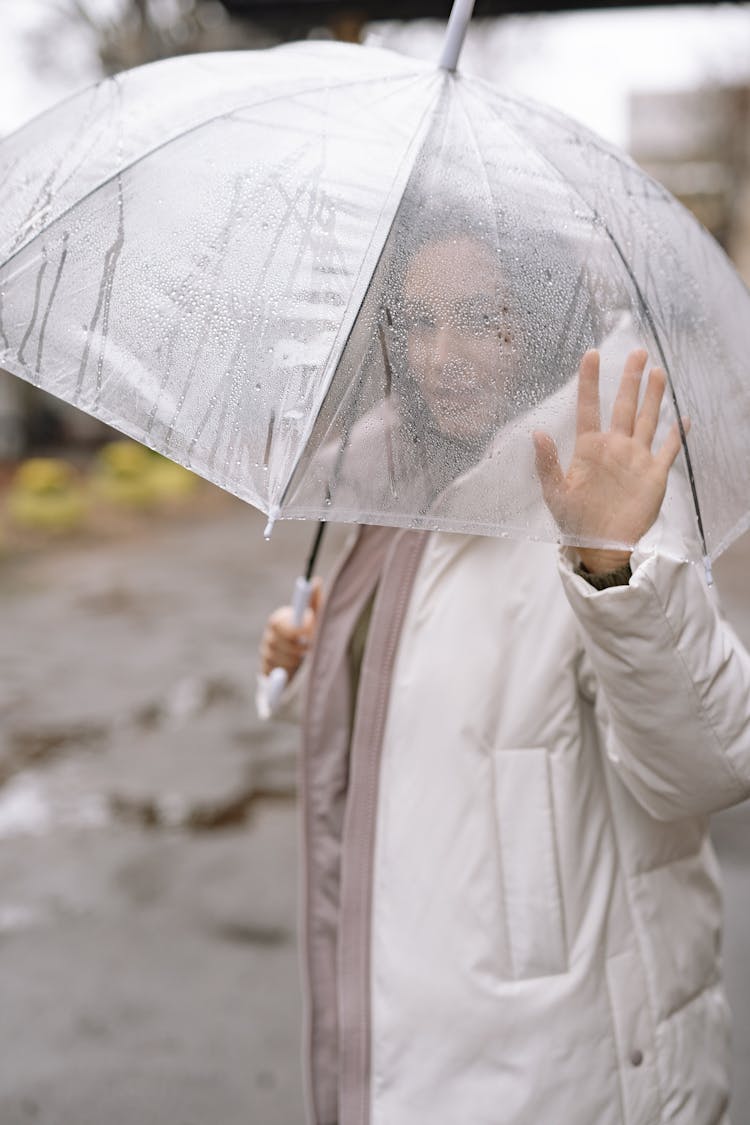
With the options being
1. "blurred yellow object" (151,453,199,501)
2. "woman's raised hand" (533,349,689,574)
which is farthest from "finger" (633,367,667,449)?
"blurred yellow object" (151,453,199,501)

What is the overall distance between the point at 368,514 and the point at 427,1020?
77cm

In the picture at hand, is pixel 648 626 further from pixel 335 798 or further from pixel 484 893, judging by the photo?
pixel 335 798

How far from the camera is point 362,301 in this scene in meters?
1.42

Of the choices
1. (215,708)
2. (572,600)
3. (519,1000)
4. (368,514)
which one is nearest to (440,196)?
(368,514)

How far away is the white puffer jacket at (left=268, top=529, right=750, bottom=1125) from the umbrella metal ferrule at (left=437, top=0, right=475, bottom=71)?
69 centimetres

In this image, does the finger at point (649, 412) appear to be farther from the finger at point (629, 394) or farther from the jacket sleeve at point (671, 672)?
the jacket sleeve at point (671, 672)

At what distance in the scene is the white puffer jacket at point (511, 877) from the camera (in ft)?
5.29

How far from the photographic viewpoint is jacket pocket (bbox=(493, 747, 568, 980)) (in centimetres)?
162

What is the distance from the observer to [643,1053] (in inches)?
64.0

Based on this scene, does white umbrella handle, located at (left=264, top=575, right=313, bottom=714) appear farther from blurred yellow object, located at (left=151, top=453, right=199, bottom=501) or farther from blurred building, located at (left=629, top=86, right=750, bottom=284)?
blurred building, located at (left=629, top=86, right=750, bottom=284)

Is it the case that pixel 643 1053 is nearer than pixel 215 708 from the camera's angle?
Yes

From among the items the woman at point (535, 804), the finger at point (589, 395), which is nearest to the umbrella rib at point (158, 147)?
the woman at point (535, 804)

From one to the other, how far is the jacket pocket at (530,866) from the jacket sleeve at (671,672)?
17 cm

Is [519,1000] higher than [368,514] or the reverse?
the reverse
